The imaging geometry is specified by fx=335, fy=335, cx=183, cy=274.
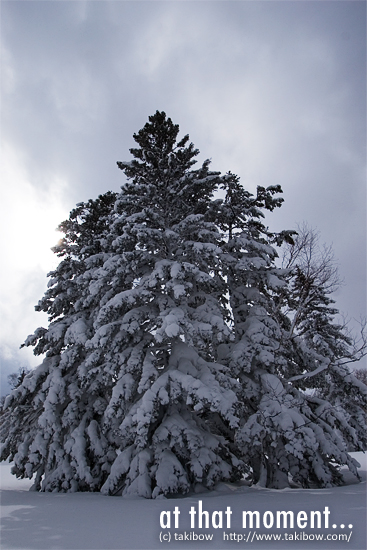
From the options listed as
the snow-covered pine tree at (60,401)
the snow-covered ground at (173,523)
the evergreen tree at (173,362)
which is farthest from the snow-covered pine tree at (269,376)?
the snow-covered pine tree at (60,401)

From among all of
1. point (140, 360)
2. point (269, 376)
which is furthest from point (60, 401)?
point (269, 376)

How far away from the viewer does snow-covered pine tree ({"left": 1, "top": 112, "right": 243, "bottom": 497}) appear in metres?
9.94

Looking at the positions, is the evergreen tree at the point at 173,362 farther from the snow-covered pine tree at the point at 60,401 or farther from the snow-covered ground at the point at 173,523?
the snow-covered ground at the point at 173,523

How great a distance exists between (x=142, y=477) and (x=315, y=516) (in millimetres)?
5068

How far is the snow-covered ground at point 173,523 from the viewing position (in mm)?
4934

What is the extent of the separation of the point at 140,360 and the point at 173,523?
5.78 m

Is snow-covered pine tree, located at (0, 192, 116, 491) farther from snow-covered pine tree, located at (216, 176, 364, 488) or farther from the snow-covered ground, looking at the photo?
snow-covered pine tree, located at (216, 176, 364, 488)

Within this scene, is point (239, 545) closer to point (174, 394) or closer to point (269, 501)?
point (269, 501)

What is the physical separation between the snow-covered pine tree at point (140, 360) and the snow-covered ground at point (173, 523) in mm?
1637

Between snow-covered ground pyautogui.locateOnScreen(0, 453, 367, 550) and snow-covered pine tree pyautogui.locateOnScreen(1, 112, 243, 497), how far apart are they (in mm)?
1637

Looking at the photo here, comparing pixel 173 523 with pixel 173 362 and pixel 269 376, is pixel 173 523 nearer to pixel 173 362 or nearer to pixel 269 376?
pixel 173 362

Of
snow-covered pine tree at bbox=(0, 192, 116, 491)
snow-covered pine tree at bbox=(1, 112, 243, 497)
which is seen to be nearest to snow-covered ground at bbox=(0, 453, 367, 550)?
snow-covered pine tree at bbox=(1, 112, 243, 497)

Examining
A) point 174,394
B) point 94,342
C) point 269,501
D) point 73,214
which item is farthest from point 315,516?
point 73,214

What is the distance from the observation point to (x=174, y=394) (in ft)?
32.6
